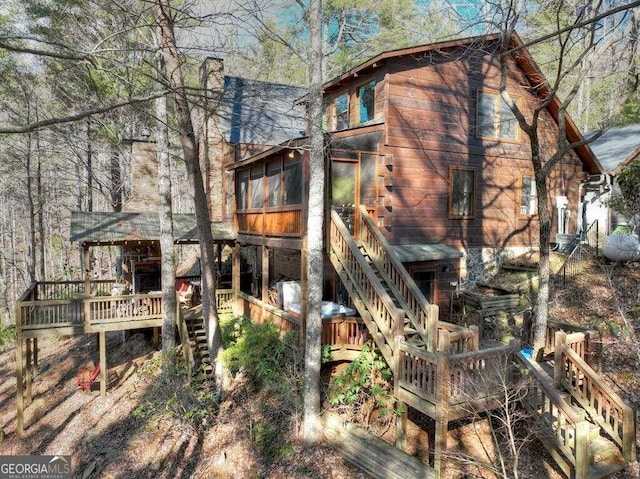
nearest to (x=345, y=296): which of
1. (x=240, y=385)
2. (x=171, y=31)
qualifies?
(x=240, y=385)

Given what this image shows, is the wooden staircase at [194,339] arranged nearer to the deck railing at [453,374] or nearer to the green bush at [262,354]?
the green bush at [262,354]

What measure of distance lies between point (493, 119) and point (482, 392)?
955 cm

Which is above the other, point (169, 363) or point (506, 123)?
point (506, 123)

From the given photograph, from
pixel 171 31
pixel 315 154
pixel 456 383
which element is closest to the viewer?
pixel 456 383

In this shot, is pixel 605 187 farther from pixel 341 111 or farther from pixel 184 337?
pixel 184 337

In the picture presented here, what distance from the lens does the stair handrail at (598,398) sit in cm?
689

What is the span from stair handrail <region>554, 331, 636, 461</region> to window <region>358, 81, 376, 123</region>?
7.79 meters

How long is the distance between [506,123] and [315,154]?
8630mm

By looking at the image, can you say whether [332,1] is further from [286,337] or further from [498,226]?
[286,337]

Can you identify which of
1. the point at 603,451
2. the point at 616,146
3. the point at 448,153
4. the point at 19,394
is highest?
the point at 616,146

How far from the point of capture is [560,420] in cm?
696

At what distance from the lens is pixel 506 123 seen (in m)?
13.9

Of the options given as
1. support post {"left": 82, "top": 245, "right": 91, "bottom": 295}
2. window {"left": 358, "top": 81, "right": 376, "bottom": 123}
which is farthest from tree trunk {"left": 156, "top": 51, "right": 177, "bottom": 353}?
window {"left": 358, "top": 81, "right": 376, "bottom": 123}
